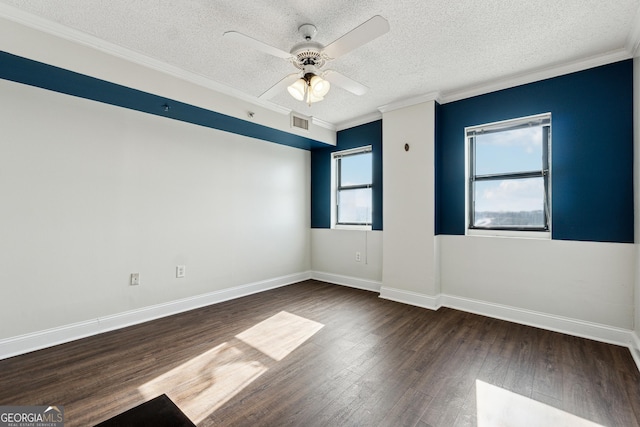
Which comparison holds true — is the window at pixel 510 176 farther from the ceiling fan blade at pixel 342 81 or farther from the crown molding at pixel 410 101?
the ceiling fan blade at pixel 342 81

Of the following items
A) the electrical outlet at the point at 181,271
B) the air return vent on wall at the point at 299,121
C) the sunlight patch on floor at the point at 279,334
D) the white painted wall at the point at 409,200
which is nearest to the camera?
the sunlight patch on floor at the point at 279,334

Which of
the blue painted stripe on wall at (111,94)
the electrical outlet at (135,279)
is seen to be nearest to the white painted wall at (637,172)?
the blue painted stripe on wall at (111,94)

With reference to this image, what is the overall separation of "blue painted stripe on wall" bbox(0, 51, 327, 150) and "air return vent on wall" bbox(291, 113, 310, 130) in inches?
7.7

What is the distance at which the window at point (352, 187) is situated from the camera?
14.9 ft

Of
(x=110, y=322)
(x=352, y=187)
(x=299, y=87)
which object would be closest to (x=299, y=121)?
(x=352, y=187)

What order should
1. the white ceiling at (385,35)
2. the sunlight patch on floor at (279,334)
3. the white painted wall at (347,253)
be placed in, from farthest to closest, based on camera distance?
the white painted wall at (347,253)
the sunlight patch on floor at (279,334)
the white ceiling at (385,35)

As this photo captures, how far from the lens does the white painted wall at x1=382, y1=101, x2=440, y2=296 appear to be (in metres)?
3.57

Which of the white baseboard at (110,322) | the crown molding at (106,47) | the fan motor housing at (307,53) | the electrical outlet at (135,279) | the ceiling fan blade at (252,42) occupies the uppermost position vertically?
the crown molding at (106,47)

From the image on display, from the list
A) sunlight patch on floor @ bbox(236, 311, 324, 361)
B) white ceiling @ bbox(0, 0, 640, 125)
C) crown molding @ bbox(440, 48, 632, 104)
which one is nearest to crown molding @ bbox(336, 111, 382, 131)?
crown molding @ bbox(440, 48, 632, 104)

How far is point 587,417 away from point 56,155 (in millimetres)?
4511

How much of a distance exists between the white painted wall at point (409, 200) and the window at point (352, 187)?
573 mm

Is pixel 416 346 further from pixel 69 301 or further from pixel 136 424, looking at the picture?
pixel 69 301

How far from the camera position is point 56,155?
263cm

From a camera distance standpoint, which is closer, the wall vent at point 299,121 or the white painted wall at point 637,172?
the white painted wall at point 637,172
